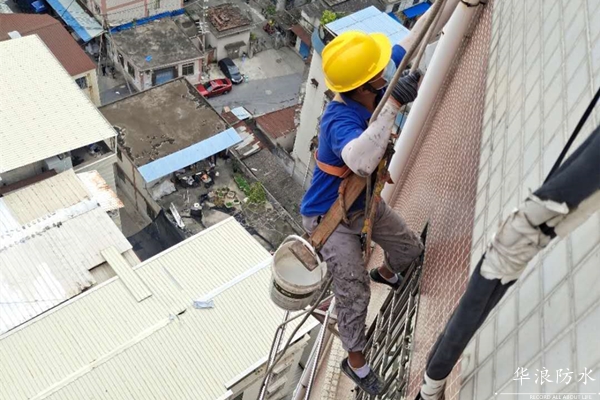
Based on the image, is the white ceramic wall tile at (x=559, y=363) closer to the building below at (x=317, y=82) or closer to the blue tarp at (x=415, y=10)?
the building below at (x=317, y=82)

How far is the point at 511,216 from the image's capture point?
9.50 feet

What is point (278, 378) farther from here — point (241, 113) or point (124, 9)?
point (124, 9)

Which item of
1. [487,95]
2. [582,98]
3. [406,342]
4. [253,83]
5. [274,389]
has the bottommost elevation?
[253,83]

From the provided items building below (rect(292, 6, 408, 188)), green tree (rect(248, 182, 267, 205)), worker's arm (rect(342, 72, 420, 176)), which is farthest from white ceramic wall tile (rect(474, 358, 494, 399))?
green tree (rect(248, 182, 267, 205))

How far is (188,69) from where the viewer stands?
27.8m

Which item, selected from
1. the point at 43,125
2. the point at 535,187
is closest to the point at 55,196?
the point at 43,125

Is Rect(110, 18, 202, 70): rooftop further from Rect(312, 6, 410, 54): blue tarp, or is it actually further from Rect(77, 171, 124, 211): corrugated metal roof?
Rect(77, 171, 124, 211): corrugated metal roof

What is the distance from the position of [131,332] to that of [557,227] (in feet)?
39.6

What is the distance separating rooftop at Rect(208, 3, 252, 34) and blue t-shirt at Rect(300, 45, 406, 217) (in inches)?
987

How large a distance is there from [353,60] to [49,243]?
12.4 metres

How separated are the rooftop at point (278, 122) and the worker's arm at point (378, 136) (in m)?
21.3

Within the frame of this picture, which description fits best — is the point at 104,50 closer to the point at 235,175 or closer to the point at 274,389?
the point at 235,175

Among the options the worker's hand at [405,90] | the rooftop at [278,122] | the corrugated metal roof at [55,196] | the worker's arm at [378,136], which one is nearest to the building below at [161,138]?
the corrugated metal roof at [55,196]

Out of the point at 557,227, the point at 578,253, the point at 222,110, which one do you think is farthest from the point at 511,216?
the point at 222,110
